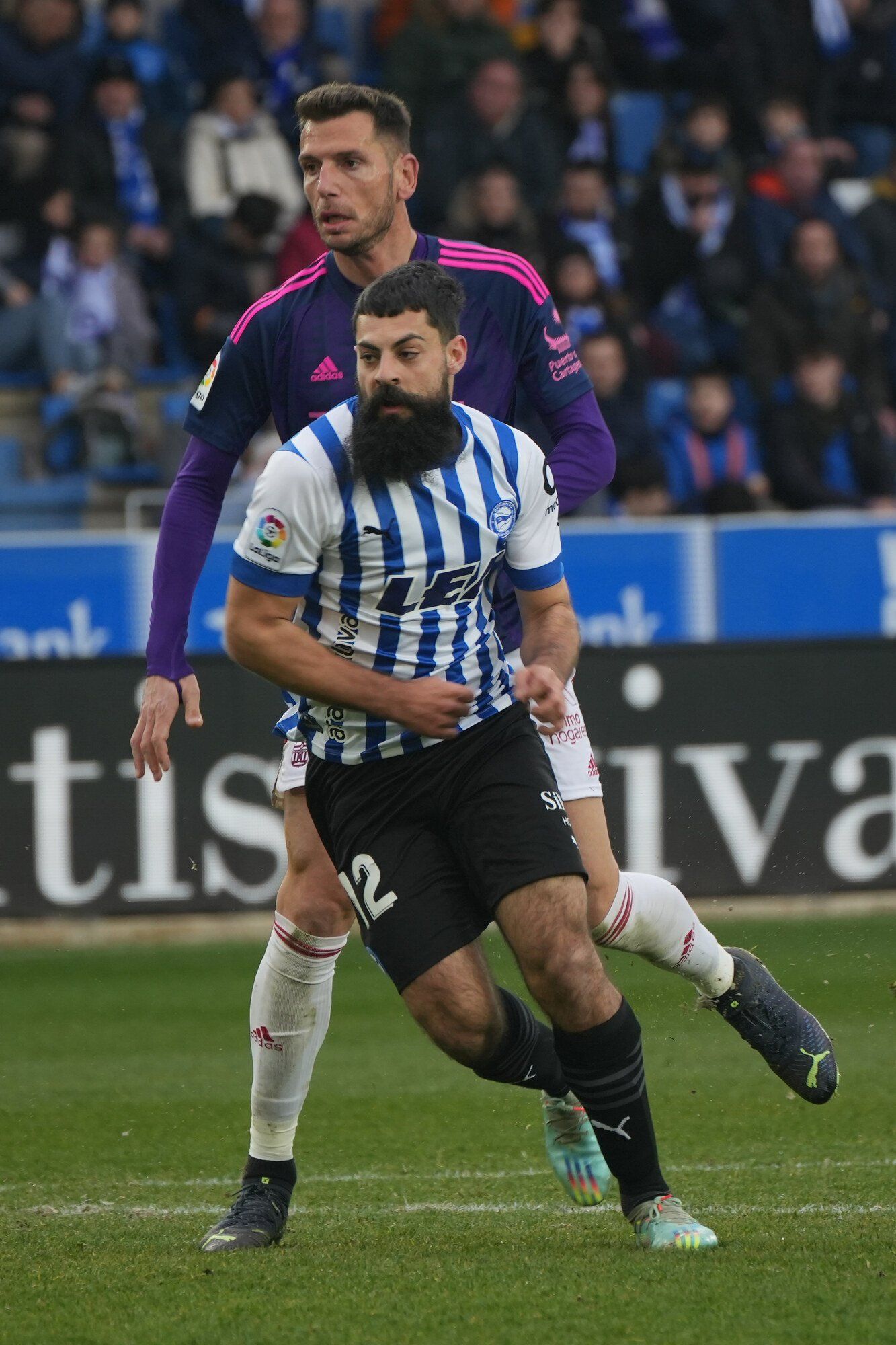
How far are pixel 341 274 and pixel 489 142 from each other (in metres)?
8.77

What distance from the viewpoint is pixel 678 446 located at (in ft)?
38.9

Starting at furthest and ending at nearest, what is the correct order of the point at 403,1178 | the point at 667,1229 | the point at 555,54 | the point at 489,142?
1. the point at 555,54
2. the point at 489,142
3. the point at 403,1178
4. the point at 667,1229

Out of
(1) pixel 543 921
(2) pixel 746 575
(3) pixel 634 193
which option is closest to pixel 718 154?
(3) pixel 634 193

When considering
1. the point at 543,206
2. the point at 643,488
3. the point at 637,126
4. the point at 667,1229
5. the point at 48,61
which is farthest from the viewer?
the point at 637,126

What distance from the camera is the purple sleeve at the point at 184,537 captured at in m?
4.62

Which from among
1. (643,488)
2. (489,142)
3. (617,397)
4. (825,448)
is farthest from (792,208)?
(643,488)

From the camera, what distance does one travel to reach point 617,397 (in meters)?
11.7

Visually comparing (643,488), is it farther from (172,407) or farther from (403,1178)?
(403,1178)

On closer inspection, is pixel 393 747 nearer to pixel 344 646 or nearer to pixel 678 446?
pixel 344 646

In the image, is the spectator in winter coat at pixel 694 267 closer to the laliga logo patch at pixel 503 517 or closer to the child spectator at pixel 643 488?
the child spectator at pixel 643 488

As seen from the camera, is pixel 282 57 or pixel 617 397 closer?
pixel 617 397

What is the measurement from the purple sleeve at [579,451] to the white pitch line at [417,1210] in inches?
63.3

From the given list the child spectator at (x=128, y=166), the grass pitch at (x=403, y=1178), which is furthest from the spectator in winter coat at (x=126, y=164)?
the grass pitch at (x=403, y=1178)

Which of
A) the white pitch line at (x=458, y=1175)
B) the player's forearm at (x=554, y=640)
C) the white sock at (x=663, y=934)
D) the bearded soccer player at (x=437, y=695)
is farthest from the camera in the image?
the white pitch line at (x=458, y=1175)
